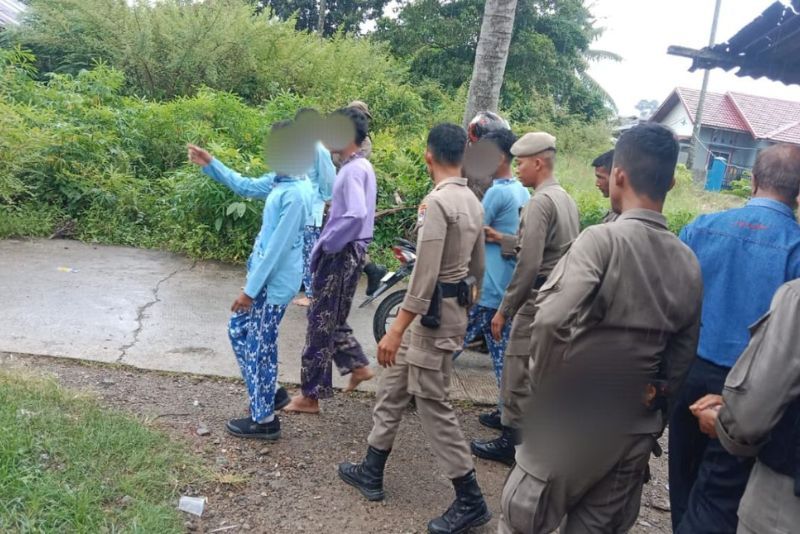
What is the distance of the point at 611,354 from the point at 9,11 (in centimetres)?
1902

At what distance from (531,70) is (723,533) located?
16.8 meters

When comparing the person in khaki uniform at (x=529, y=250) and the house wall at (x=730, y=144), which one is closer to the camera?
the person in khaki uniform at (x=529, y=250)

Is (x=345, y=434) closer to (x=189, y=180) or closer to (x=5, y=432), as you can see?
(x=5, y=432)

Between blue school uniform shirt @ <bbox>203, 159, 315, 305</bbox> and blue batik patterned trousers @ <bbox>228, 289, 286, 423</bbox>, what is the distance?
3.2 inches

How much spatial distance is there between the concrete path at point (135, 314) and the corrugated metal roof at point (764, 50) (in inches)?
106

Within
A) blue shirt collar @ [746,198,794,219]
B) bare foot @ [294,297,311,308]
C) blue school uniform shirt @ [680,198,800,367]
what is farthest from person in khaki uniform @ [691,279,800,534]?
bare foot @ [294,297,311,308]

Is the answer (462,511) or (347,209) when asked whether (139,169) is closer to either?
(347,209)

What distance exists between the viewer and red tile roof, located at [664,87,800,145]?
95.7 ft

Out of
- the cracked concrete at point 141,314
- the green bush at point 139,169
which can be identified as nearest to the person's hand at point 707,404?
the cracked concrete at point 141,314

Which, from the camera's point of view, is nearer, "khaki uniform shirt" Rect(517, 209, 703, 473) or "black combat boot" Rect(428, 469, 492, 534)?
"khaki uniform shirt" Rect(517, 209, 703, 473)

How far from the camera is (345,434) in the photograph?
390cm

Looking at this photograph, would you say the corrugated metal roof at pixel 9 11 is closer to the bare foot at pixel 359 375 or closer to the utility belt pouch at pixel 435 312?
the bare foot at pixel 359 375

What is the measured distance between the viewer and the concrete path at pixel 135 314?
4594 millimetres

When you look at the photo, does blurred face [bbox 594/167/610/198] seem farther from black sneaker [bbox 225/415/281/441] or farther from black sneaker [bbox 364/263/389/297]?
black sneaker [bbox 225/415/281/441]
